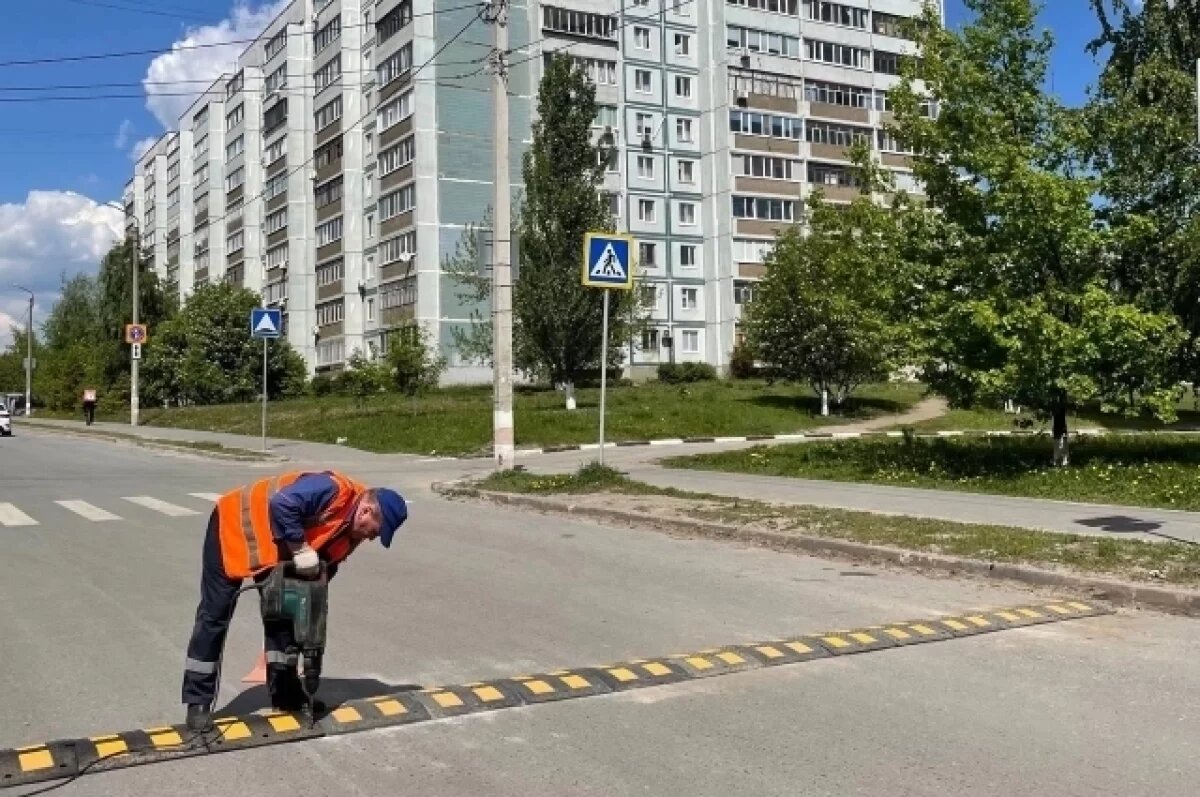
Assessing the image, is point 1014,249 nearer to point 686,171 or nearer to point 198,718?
point 198,718

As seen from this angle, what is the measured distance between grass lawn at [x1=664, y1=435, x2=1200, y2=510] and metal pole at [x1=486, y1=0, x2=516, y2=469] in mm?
4425

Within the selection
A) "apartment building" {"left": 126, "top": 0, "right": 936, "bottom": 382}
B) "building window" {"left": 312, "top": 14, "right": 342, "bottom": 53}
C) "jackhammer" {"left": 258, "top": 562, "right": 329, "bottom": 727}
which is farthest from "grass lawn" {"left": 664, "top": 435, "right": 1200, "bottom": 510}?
"building window" {"left": 312, "top": 14, "right": 342, "bottom": 53}

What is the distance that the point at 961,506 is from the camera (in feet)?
43.9

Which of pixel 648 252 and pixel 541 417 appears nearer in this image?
pixel 541 417

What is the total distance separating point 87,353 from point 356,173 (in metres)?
20.0

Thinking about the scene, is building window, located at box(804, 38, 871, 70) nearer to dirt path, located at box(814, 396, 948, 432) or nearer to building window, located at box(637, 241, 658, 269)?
building window, located at box(637, 241, 658, 269)

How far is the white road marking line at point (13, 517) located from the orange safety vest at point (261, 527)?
31.9 feet

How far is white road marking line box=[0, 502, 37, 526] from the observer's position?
13.2m

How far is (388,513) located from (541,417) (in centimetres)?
2589

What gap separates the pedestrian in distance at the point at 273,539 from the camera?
480 cm

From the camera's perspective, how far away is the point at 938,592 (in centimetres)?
865

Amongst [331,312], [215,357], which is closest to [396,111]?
[331,312]

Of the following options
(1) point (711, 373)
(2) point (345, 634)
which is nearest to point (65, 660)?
(2) point (345, 634)

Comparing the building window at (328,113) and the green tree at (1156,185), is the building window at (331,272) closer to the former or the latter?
the building window at (328,113)
